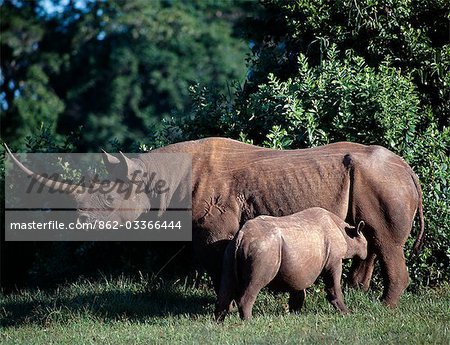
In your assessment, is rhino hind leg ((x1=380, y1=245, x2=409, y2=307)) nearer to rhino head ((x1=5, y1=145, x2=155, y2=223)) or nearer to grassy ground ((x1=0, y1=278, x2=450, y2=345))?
grassy ground ((x1=0, y1=278, x2=450, y2=345))

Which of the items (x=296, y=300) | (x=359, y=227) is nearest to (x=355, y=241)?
(x=359, y=227)

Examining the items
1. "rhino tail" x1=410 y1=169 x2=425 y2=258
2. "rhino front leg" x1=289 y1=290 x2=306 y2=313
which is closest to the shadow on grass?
"rhino front leg" x1=289 y1=290 x2=306 y2=313

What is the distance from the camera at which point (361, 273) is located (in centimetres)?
1189

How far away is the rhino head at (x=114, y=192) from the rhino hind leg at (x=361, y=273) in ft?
9.51

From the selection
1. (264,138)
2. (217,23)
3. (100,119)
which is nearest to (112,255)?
(264,138)

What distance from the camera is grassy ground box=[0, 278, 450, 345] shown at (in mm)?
9297

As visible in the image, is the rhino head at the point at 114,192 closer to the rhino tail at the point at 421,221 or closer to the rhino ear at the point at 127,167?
the rhino ear at the point at 127,167

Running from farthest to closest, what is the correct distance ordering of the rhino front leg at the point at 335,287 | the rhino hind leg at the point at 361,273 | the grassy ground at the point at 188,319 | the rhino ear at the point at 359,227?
the rhino hind leg at the point at 361,273, the rhino ear at the point at 359,227, the rhino front leg at the point at 335,287, the grassy ground at the point at 188,319

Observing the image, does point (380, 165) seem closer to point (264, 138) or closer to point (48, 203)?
point (264, 138)

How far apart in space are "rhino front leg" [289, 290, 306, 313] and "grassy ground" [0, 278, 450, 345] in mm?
122

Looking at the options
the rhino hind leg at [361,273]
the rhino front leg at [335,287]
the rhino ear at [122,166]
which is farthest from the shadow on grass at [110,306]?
the rhino hind leg at [361,273]

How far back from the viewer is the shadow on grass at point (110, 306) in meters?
11.4

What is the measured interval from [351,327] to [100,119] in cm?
2818

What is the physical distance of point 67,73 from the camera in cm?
3728
